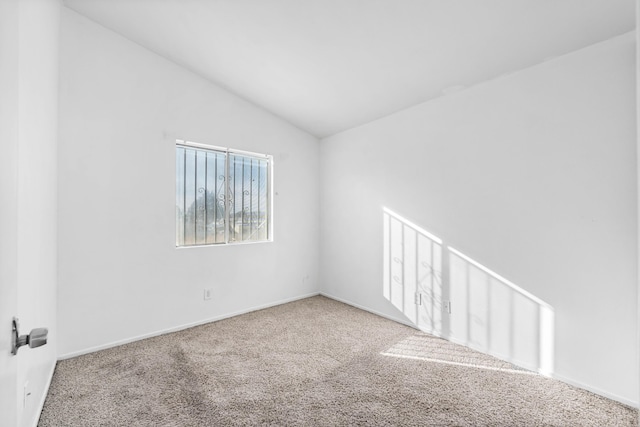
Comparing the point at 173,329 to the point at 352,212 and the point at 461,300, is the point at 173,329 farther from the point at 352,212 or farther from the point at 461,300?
the point at 461,300

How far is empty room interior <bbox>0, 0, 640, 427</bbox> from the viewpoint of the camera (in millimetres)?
1935

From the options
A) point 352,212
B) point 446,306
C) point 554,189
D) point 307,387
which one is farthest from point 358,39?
point 307,387

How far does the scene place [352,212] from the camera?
4035 millimetres

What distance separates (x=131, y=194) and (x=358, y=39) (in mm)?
2522

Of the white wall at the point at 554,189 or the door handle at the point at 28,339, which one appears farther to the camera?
the white wall at the point at 554,189

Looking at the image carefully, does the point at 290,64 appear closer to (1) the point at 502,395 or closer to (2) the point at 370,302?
(2) the point at 370,302

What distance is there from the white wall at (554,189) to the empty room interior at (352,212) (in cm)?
1

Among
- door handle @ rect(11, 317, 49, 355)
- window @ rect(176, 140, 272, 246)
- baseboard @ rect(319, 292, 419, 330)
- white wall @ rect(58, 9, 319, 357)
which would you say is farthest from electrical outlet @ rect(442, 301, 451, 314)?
door handle @ rect(11, 317, 49, 355)

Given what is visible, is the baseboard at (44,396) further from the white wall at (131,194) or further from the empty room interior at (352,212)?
the white wall at (131,194)

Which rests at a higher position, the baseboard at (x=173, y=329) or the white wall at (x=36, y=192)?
the white wall at (x=36, y=192)

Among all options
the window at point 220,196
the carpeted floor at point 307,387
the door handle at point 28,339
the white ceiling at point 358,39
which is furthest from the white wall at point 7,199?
the window at point 220,196

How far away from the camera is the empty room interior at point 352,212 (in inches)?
76.2

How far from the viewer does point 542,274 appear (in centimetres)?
235

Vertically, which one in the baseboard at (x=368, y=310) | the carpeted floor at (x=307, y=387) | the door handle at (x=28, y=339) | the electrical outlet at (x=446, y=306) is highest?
the door handle at (x=28, y=339)
